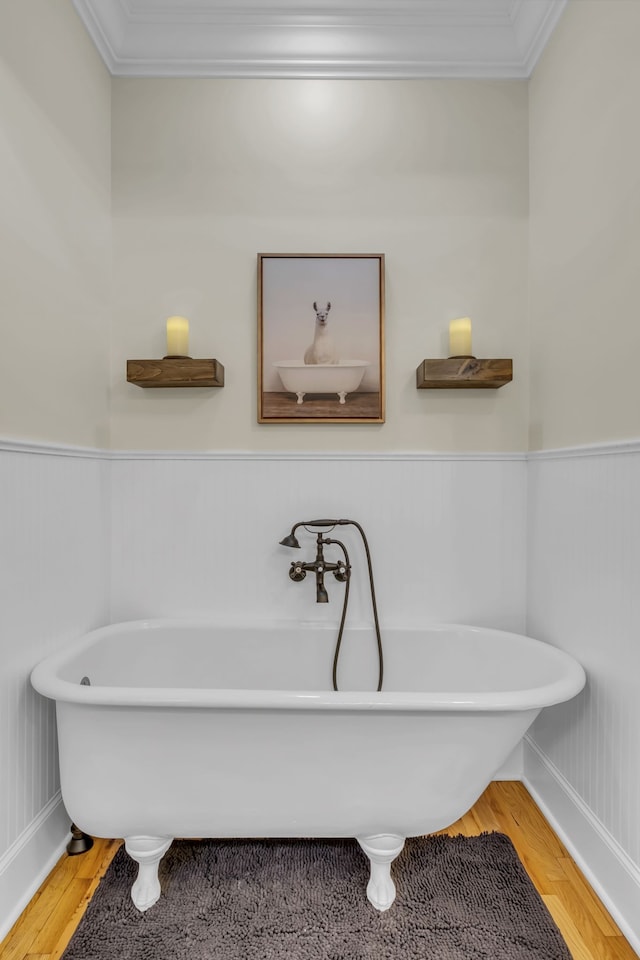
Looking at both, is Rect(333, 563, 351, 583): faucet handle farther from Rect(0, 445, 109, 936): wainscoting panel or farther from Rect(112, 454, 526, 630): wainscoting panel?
Rect(0, 445, 109, 936): wainscoting panel

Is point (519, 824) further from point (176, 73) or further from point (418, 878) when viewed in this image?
point (176, 73)

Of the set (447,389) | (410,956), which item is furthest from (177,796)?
(447,389)

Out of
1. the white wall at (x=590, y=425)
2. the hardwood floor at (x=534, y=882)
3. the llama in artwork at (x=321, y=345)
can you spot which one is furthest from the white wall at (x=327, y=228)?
the hardwood floor at (x=534, y=882)

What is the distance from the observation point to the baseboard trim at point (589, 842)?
4.51 ft

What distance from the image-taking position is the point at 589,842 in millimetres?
1572

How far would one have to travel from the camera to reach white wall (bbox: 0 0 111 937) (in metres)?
1.47

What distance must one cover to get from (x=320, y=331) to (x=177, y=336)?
0.51 metres

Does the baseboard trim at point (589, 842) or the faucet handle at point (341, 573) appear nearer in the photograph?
the baseboard trim at point (589, 842)

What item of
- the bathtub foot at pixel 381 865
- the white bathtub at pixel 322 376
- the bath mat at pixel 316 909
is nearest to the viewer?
the bath mat at pixel 316 909

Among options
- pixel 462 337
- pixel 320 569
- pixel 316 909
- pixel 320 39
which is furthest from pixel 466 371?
pixel 316 909

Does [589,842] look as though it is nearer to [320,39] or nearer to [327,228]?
[327,228]

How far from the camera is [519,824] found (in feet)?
5.91

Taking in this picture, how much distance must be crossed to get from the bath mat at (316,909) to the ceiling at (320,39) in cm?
256

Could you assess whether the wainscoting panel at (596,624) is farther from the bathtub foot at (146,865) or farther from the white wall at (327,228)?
the bathtub foot at (146,865)
